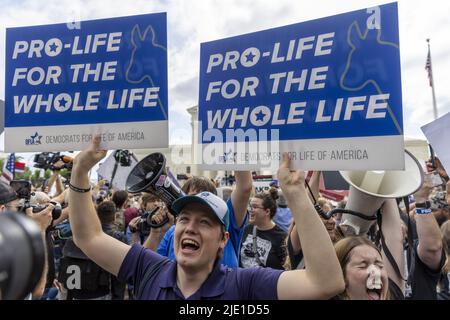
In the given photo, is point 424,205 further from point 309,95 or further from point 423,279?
point 309,95

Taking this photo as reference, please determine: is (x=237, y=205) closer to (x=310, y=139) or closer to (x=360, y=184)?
(x=310, y=139)

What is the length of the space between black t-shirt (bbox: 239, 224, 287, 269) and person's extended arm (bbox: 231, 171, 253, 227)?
1.66 metres

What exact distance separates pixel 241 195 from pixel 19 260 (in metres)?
2.11

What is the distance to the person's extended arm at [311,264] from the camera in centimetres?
160

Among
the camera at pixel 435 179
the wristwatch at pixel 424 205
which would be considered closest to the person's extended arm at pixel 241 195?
the wristwatch at pixel 424 205

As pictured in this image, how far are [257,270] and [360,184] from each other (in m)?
1.56

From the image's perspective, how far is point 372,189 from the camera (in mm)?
3066

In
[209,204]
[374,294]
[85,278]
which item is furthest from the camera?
[85,278]

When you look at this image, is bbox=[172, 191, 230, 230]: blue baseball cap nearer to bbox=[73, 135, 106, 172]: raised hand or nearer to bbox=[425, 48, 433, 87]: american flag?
bbox=[73, 135, 106, 172]: raised hand

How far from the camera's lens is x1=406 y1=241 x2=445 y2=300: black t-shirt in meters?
2.80

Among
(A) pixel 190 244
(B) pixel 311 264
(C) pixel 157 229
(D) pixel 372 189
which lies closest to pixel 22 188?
(C) pixel 157 229

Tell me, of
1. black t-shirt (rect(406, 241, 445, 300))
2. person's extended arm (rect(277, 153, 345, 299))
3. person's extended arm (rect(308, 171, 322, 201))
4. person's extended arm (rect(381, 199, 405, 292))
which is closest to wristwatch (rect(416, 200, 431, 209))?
person's extended arm (rect(381, 199, 405, 292))

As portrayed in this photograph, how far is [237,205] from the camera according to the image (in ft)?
8.95
